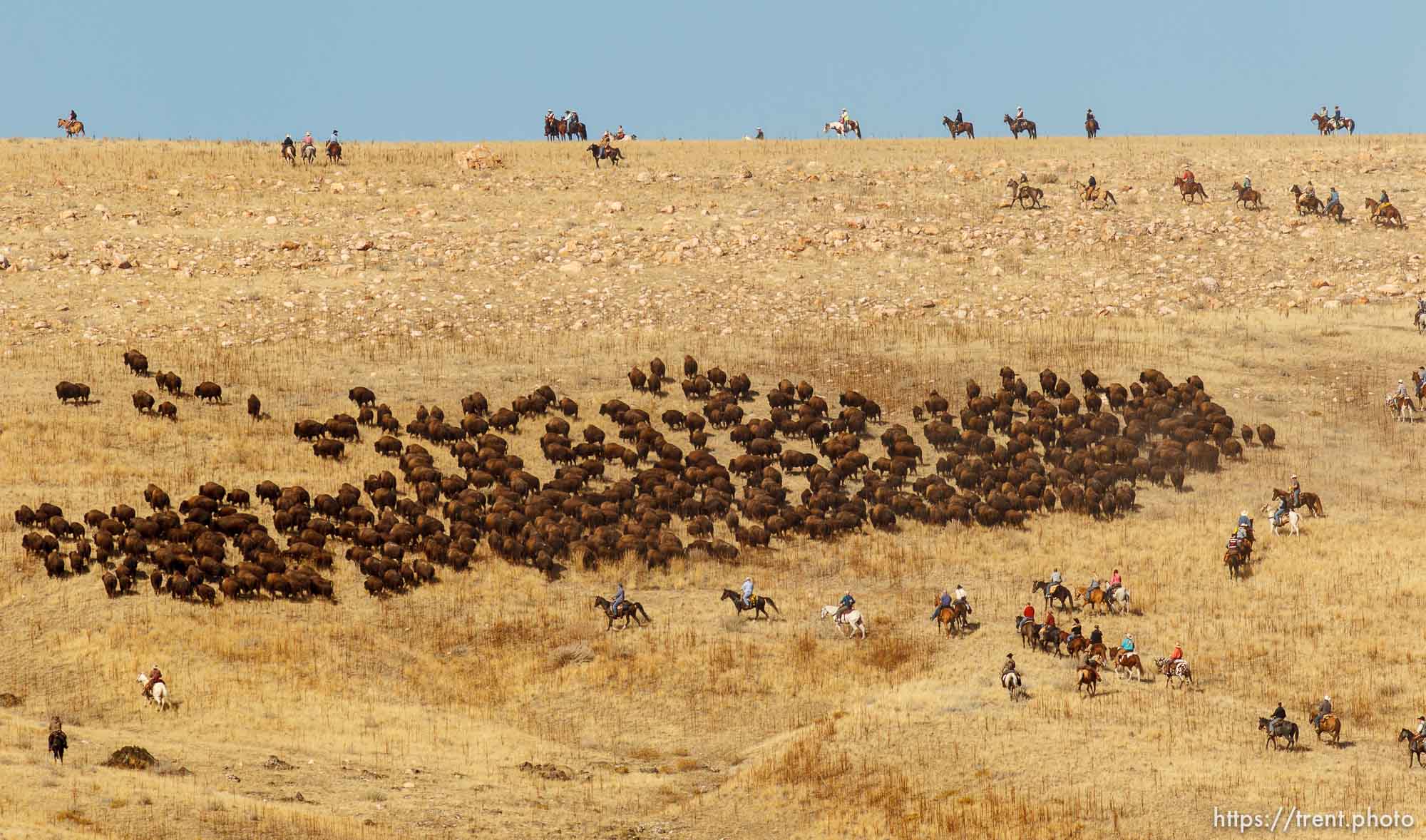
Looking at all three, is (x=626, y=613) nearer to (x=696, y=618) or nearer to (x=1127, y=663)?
(x=696, y=618)

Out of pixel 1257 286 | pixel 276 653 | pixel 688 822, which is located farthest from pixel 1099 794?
pixel 1257 286

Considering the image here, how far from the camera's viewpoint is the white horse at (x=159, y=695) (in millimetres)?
41250

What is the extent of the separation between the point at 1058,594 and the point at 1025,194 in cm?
3992

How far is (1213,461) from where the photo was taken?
192 feet

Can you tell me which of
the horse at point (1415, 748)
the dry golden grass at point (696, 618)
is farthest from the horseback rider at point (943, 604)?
the horse at point (1415, 748)

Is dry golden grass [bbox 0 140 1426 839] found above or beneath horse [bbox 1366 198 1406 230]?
beneath

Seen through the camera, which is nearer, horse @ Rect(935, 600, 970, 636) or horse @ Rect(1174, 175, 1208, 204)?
horse @ Rect(935, 600, 970, 636)

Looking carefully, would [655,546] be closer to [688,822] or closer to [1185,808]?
[688,822]

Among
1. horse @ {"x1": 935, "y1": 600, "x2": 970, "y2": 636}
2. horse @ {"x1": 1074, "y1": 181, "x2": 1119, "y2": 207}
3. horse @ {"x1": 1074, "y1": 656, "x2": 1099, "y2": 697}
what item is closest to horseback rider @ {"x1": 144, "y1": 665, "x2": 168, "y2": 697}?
horse @ {"x1": 935, "y1": 600, "x2": 970, "y2": 636}

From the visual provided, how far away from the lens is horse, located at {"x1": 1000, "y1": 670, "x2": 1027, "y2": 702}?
4134 centimetres

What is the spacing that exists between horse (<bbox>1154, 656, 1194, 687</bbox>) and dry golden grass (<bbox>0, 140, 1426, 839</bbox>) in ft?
1.47

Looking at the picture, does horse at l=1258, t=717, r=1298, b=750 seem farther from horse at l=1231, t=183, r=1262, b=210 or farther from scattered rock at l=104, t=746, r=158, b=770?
horse at l=1231, t=183, r=1262, b=210

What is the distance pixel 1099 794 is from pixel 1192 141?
64.7 meters

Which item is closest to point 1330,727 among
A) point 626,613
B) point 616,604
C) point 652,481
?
point 626,613
